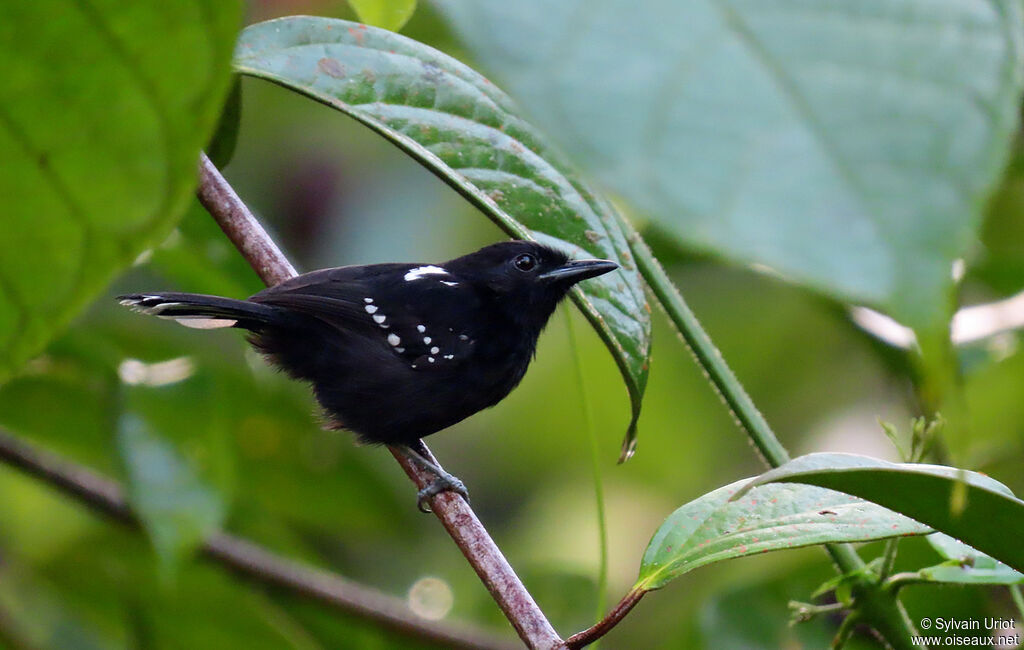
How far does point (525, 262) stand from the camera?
3.74 metres

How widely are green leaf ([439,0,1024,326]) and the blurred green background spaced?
194 cm

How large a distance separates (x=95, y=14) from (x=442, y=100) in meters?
1.12

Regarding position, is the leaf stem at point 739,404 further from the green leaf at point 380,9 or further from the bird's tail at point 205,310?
the bird's tail at point 205,310

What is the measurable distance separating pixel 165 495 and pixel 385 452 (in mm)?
1962

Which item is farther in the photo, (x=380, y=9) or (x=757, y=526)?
(x=757, y=526)

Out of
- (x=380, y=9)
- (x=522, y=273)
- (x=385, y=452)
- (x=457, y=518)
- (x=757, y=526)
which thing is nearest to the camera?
(x=380, y=9)

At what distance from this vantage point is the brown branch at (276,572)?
3.03 m

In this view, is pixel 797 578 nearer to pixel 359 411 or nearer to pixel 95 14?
pixel 359 411

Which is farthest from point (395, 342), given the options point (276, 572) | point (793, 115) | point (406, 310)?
point (793, 115)

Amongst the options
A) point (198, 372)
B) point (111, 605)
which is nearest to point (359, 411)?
point (198, 372)

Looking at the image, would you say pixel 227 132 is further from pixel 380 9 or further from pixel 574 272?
pixel 574 272

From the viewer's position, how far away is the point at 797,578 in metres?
2.88

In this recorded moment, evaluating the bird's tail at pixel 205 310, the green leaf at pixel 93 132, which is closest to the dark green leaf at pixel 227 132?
the bird's tail at pixel 205 310

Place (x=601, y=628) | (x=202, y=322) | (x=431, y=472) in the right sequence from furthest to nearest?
(x=202, y=322) < (x=431, y=472) < (x=601, y=628)
